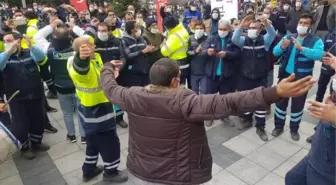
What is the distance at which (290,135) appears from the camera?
4.85 m

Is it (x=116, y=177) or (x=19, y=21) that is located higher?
(x=19, y=21)

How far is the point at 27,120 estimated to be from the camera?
173 inches

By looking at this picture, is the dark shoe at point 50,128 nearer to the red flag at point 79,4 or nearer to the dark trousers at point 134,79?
the dark trousers at point 134,79

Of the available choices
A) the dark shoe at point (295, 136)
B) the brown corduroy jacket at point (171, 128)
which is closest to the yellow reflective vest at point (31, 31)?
the brown corduroy jacket at point (171, 128)

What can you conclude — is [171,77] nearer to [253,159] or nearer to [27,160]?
[253,159]

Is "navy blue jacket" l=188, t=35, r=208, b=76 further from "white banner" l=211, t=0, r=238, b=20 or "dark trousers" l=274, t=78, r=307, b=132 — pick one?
"white banner" l=211, t=0, r=238, b=20

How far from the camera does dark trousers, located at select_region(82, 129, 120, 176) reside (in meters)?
3.56

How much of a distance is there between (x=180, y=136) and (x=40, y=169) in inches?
116

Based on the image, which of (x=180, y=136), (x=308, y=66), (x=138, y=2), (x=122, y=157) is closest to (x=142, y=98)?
(x=180, y=136)

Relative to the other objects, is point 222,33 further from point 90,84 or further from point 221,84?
point 90,84

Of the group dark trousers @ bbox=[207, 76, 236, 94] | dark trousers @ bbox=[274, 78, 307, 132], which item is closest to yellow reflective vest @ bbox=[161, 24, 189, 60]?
dark trousers @ bbox=[207, 76, 236, 94]

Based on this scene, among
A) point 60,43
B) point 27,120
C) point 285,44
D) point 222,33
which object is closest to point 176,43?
point 222,33

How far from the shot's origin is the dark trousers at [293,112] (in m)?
4.54

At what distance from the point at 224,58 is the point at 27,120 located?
10.9 feet
